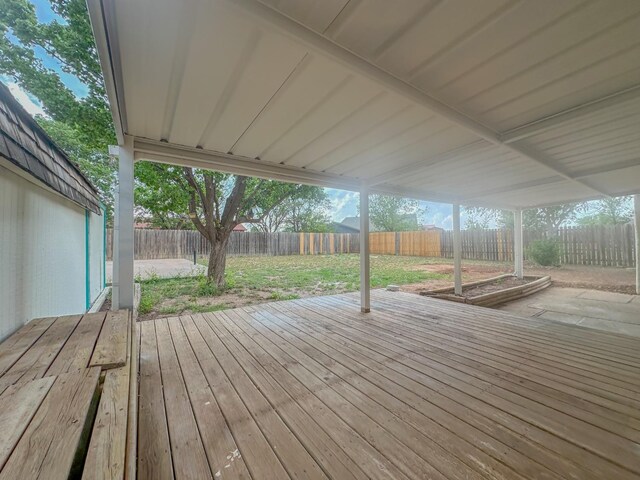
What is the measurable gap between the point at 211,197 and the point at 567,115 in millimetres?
5277

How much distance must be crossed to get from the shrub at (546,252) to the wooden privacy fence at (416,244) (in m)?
0.58

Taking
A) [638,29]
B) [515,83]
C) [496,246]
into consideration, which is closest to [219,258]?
[515,83]

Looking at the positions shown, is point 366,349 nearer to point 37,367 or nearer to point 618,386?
point 618,386

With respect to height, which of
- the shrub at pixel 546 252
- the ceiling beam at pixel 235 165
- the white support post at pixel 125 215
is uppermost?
the ceiling beam at pixel 235 165

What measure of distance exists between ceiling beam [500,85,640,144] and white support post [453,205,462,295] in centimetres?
292

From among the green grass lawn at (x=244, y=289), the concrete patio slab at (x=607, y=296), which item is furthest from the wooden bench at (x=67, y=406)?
the concrete patio slab at (x=607, y=296)

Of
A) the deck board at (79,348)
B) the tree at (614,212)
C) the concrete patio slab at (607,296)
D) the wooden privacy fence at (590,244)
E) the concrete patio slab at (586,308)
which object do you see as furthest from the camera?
the tree at (614,212)

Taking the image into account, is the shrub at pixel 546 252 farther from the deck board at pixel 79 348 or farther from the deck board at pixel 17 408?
the deck board at pixel 17 408

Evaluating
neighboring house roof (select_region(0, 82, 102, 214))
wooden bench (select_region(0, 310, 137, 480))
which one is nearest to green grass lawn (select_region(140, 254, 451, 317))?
neighboring house roof (select_region(0, 82, 102, 214))

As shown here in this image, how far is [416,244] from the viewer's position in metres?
13.6

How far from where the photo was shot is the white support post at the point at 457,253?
15.6ft

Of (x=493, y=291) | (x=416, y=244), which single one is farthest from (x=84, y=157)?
(x=416, y=244)

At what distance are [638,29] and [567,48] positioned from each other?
238mm

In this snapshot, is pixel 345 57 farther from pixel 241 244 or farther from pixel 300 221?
pixel 300 221
